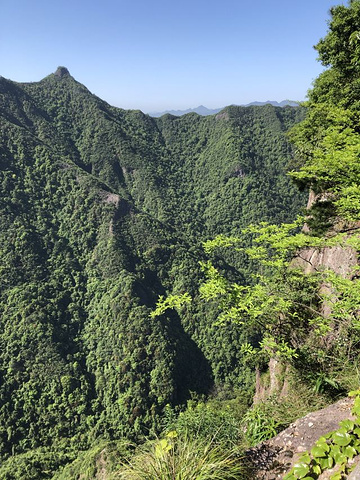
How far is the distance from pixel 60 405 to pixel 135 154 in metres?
119

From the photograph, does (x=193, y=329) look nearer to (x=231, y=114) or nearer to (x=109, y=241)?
(x=109, y=241)

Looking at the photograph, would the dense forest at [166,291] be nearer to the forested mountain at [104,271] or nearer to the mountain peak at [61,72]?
the forested mountain at [104,271]

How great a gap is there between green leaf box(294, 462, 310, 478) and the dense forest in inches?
41.0

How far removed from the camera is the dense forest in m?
8.23

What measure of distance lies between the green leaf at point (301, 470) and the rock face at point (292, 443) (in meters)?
1.33

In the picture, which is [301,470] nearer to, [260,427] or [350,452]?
[350,452]

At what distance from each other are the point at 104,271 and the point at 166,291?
20.8m

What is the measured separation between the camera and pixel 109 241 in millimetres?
92250

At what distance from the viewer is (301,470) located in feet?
11.8

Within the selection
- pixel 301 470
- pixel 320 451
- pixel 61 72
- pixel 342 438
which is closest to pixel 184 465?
pixel 301 470

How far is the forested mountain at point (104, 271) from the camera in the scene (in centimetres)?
6569

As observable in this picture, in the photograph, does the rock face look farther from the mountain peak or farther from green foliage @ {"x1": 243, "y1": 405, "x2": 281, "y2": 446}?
the mountain peak

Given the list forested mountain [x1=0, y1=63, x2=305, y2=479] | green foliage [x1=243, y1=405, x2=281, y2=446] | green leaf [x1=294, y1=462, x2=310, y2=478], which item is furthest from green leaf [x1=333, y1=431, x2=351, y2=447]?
forested mountain [x1=0, y1=63, x2=305, y2=479]

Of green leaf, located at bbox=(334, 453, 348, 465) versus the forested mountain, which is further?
the forested mountain
